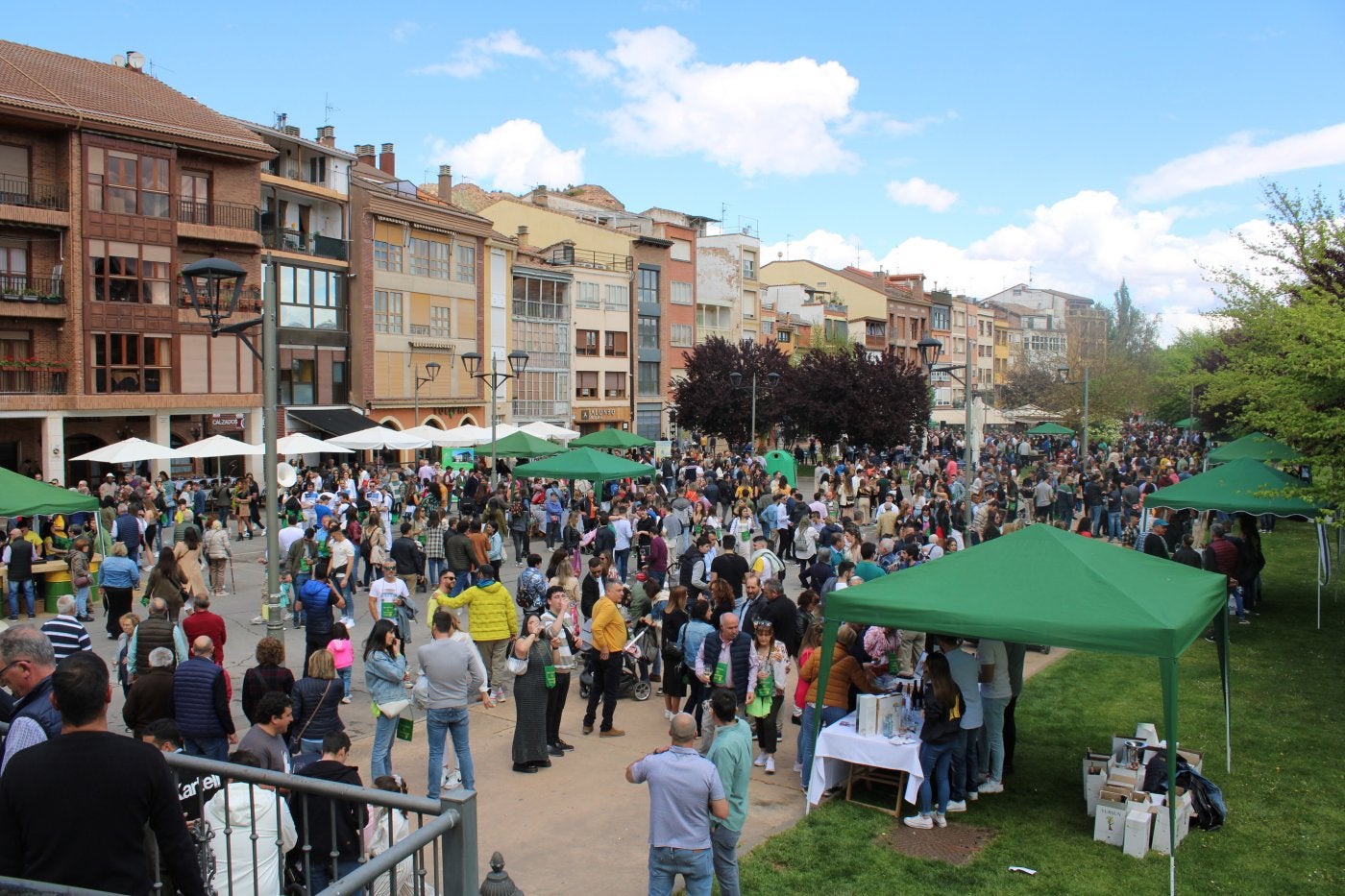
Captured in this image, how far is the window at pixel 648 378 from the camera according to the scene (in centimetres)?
5928

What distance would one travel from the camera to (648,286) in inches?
2356

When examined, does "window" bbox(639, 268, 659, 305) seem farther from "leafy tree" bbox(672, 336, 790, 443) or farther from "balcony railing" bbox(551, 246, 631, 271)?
"leafy tree" bbox(672, 336, 790, 443)

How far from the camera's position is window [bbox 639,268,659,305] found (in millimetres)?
59188

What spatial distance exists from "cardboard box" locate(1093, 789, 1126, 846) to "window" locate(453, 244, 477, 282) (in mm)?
41006

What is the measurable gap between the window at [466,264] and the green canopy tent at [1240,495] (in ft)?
115

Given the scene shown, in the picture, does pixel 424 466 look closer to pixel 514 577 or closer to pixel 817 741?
pixel 514 577

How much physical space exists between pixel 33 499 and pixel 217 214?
23.8m

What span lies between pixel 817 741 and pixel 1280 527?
2623 cm

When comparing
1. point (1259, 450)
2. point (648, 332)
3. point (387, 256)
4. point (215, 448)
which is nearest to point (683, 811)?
point (1259, 450)

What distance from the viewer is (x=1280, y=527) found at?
1156 inches

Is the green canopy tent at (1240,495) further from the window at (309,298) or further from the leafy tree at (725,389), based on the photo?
the leafy tree at (725,389)

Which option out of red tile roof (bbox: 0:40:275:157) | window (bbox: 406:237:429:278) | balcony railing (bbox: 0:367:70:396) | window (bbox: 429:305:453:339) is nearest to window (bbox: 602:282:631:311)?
window (bbox: 429:305:453:339)

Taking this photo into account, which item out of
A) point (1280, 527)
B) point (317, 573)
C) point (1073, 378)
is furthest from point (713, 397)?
point (317, 573)

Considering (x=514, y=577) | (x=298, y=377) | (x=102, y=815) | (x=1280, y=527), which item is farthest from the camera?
(x=298, y=377)
